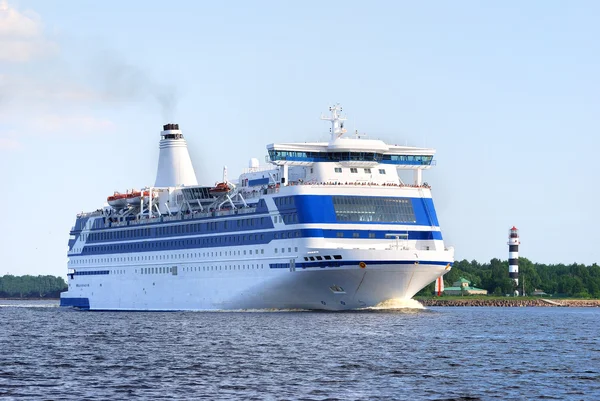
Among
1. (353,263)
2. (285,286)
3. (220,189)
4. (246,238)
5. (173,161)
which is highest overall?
(173,161)

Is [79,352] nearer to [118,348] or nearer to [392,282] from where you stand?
[118,348]

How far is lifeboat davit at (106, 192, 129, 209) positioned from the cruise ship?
6.71 metres

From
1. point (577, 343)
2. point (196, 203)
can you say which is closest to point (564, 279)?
point (196, 203)

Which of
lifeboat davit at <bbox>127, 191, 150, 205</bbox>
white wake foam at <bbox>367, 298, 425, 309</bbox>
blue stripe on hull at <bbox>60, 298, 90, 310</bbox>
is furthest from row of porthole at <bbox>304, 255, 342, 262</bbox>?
blue stripe on hull at <bbox>60, 298, 90, 310</bbox>

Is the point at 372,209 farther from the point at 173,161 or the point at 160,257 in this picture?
the point at 173,161

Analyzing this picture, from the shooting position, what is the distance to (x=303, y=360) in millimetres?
47938

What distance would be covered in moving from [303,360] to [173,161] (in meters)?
64.5

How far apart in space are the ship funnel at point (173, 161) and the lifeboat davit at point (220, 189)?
16290mm

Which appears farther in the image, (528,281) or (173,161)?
(528,281)

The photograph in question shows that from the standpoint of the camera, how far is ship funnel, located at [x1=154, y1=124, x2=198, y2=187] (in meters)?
110

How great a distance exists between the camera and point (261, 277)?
83562 millimetres

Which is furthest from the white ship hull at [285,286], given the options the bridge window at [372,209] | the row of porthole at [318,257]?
the bridge window at [372,209]

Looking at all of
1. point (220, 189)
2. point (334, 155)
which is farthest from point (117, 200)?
point (334, 155)

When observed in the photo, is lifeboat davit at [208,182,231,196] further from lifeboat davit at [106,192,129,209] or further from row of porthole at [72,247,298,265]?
lifeboat davit at [106,192,129,209]
